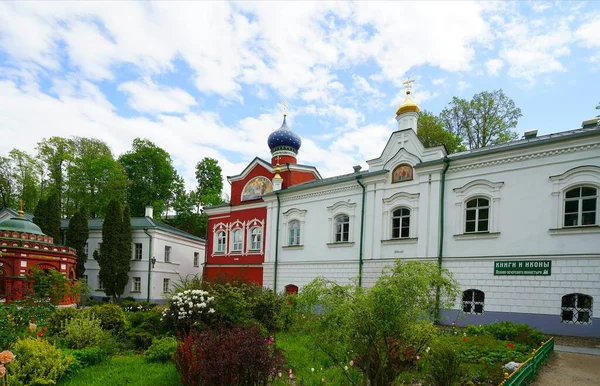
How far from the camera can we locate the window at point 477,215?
13.8m

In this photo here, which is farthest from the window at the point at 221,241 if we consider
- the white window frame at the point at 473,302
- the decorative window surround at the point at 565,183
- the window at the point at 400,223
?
the decorative window surround at the point at 565,183

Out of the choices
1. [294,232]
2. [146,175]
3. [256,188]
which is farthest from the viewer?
[146,175]

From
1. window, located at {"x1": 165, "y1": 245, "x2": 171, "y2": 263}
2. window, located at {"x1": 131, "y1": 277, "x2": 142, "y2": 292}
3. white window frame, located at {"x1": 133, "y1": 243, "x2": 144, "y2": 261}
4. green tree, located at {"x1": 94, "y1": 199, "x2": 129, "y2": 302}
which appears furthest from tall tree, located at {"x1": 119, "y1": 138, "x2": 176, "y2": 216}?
window, located at {"x1": 131, "y1": 277, "x2": 142, "y2": 292}

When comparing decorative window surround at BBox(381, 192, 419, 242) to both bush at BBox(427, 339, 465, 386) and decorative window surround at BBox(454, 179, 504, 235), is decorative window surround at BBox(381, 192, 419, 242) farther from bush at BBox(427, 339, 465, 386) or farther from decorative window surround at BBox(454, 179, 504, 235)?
bush at BBox(427, 339, 465, 386)

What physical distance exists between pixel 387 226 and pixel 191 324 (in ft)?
30.2

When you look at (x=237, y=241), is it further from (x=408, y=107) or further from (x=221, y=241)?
(x=408, y=107)

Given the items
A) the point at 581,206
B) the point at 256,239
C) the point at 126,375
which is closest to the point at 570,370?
the point at 581,206

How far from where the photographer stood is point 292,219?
20.1m

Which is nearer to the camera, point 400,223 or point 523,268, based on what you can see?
point 523,268

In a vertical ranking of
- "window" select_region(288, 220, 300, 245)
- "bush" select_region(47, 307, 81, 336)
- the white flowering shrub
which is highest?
"window" select_region(288, 220, 300, 245)

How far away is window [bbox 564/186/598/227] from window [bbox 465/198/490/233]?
7.88 ft

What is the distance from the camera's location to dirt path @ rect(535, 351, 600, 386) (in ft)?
22.9

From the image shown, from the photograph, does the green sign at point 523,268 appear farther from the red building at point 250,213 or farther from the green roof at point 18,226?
the green roof at point 18,226

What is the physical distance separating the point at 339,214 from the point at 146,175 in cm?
2827
